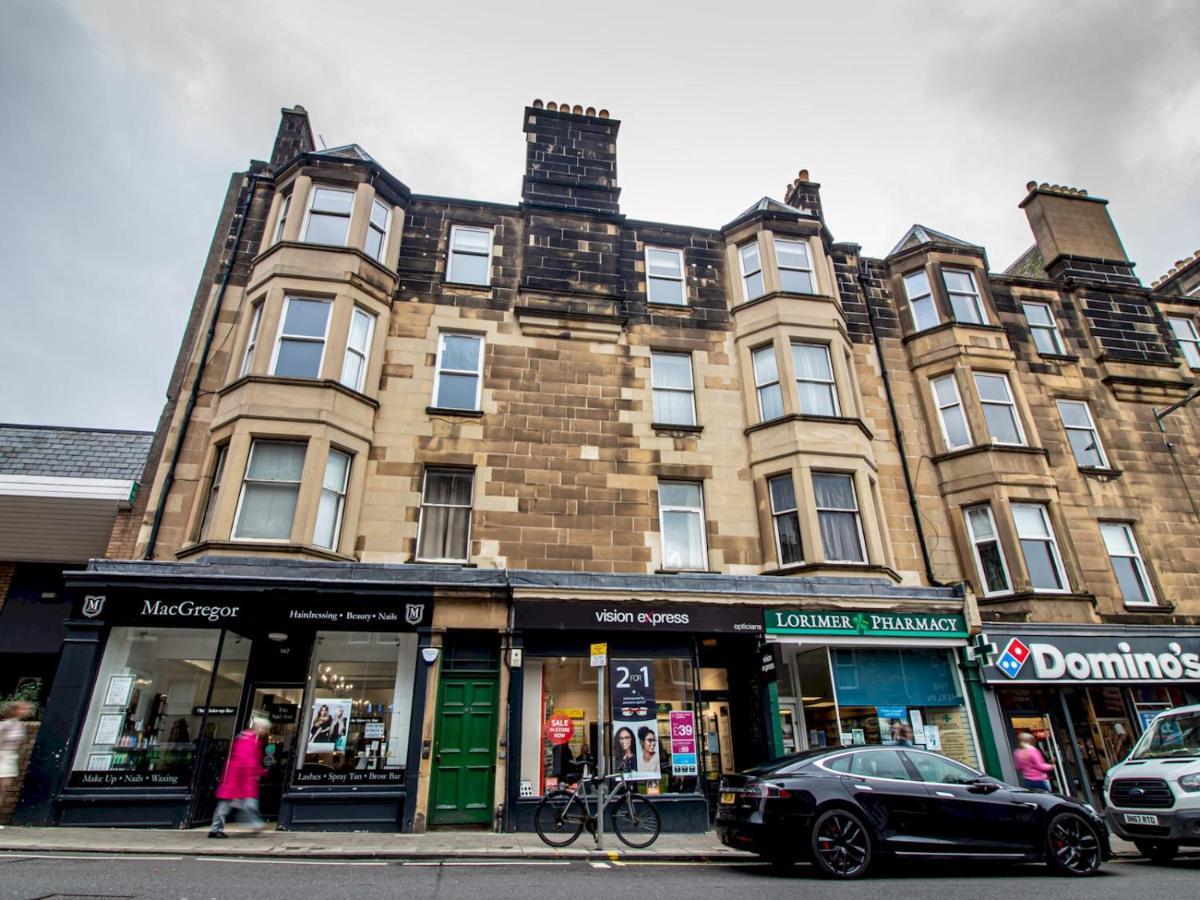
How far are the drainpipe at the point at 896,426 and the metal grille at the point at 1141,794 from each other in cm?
527

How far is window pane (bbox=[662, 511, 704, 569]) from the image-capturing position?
14.4 metres

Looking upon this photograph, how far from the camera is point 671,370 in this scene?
1662cm

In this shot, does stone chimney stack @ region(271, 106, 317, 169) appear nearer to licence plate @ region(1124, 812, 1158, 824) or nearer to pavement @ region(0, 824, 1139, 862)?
pavement @ region(0, 824, 1139, 862)

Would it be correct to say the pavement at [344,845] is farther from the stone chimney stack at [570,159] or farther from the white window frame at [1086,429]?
the stone chimney stack at [570,159]

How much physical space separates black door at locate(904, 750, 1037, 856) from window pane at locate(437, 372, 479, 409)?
35.8 feet

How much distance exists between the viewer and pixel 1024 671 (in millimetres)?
13953

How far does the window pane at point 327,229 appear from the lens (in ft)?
50.7

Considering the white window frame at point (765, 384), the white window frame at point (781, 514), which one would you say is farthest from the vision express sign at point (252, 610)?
the white window frame at point (765, 384)

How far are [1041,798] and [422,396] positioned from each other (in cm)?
1286

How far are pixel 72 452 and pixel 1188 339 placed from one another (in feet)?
103

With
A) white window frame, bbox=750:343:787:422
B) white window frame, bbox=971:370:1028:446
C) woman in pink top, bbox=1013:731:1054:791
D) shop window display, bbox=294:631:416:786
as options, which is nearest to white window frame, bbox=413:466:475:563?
shop window display, bbox=294:631:416:786

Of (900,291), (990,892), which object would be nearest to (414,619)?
(990,892)

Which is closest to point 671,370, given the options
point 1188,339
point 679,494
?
point 679,494

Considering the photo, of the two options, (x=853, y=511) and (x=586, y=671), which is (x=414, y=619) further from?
(x=853, y=511)
